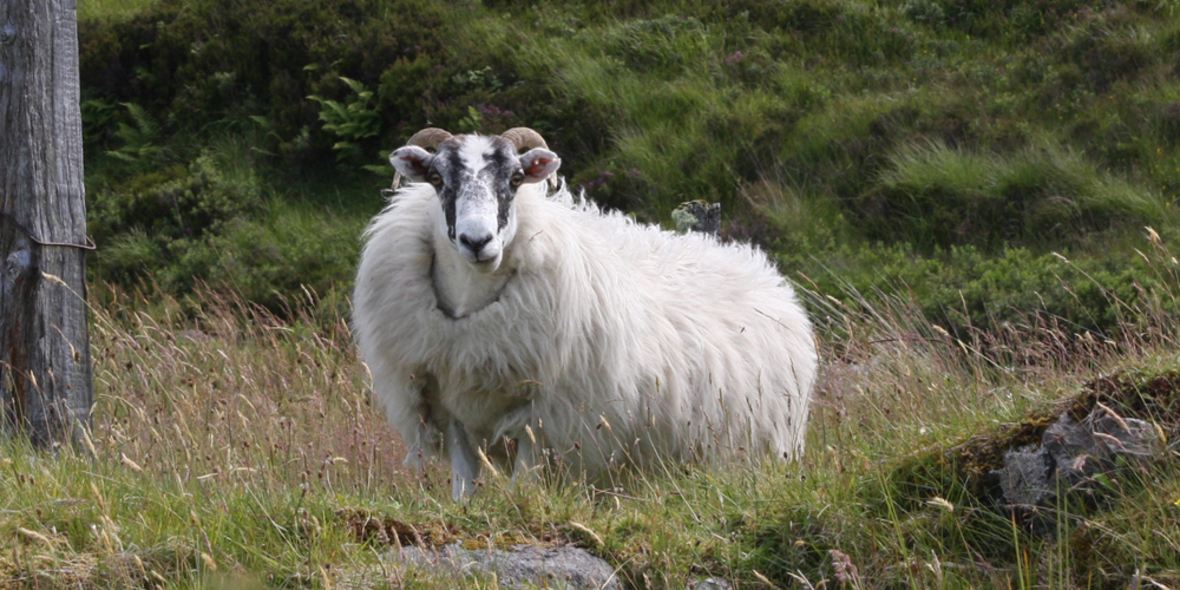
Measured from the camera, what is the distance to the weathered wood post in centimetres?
502

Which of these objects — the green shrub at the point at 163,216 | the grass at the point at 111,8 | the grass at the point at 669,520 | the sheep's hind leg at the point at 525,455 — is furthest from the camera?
the grass at the point at 111,8

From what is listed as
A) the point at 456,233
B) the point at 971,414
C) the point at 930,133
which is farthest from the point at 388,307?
the point at 930,133

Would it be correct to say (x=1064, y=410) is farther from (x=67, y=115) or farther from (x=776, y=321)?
(x=67, y=115)

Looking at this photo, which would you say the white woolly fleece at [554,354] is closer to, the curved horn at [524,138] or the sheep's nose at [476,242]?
the curved horn at [524,138]

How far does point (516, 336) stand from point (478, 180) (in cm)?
71

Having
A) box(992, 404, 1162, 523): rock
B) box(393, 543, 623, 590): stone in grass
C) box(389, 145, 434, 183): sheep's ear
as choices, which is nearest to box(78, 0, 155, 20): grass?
box(389, 145, 434, 183): sheep's ear

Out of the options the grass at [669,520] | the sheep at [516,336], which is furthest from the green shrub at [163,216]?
the grass at [669,520]

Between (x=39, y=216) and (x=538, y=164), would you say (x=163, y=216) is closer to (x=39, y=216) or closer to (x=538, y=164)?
(x=39, y=216)

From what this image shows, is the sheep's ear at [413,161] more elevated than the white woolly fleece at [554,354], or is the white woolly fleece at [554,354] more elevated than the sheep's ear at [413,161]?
the sheep's ear at [413,161]

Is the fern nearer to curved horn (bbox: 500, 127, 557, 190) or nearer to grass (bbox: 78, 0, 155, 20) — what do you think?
grass (bbox: 78, 0, 155, 20)

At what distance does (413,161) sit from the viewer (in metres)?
5.19

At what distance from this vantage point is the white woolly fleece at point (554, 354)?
497cm

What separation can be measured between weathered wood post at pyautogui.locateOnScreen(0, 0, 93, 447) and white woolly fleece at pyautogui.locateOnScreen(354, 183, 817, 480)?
53.3 inches

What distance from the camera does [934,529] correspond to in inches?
135
